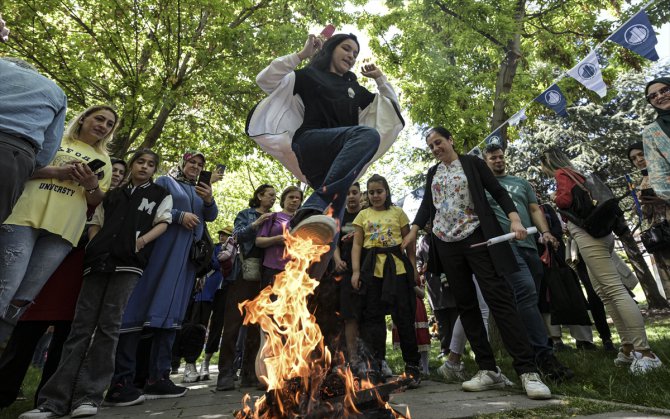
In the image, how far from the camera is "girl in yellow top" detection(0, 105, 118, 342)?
8.65ft

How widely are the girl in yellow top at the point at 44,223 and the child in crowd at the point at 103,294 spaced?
0.26 meters

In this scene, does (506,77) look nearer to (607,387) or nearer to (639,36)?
(639,36)

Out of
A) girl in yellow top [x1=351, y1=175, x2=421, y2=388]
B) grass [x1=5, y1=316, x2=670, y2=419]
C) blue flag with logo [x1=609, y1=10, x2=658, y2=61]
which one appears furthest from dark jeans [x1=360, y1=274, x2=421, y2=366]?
blue flag with logo [x1=609, y1=10, x2=658, y2=61]

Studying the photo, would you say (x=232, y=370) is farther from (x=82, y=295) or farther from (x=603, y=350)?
(x=603, y=350)

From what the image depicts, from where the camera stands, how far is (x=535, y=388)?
2803 millimetres

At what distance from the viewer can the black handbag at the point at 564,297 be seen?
5281 millimetres

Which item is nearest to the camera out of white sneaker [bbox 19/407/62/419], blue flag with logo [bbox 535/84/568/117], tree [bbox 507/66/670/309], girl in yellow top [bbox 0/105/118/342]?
girl in yellow top [bbox 0/105/118/342]

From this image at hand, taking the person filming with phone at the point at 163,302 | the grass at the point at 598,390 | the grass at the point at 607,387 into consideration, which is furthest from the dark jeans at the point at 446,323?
the person filming with phone at the point at 163,302

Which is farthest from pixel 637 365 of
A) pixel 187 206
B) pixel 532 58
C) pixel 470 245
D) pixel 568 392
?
pixel 532 58

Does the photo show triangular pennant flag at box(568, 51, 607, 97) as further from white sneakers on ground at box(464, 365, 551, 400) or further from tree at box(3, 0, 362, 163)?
tree at box(3, 0, 362, 163)

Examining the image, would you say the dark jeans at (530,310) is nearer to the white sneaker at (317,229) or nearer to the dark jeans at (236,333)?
the white sneaker at (317,229)

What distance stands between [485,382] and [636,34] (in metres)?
6.57

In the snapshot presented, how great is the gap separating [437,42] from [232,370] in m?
9.72

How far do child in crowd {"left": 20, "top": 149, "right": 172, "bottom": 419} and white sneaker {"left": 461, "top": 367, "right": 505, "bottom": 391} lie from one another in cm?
272
